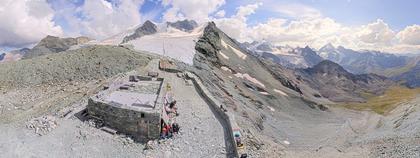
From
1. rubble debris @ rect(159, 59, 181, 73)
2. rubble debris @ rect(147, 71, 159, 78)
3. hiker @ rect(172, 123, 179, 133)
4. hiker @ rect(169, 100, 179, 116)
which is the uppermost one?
rubble debris @ rect(159, 59, 181, 73)

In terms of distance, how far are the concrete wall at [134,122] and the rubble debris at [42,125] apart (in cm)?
413

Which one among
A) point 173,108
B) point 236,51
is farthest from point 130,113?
point 236,51

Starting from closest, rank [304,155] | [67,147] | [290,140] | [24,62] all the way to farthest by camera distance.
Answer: [67,147] < [304,155] < [290,140] < [24,62]

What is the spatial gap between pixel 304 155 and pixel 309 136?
56.3 ft

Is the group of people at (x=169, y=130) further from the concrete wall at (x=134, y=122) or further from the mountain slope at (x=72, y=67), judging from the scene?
the mountain slope at (x=72, y=67)

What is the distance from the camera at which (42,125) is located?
98.1 ft

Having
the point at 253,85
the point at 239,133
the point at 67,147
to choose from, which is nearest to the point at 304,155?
the point at 239,133

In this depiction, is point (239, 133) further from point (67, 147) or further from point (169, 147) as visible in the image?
point (67, 147)

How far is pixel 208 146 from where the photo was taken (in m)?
29.0

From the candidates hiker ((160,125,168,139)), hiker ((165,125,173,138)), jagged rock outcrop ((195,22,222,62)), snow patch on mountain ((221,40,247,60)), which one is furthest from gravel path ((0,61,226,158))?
snow patch on mountain ((221,40,247,60))

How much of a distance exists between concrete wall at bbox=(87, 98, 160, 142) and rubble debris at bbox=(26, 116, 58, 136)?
413 cm

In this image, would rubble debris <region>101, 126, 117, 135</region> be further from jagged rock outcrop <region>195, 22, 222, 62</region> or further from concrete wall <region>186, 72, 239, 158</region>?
jagged rock outcrop <region>195, 22, 222, 62</region>

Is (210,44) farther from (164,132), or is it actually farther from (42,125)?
(42,125)

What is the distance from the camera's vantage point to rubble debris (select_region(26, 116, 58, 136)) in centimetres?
2927
